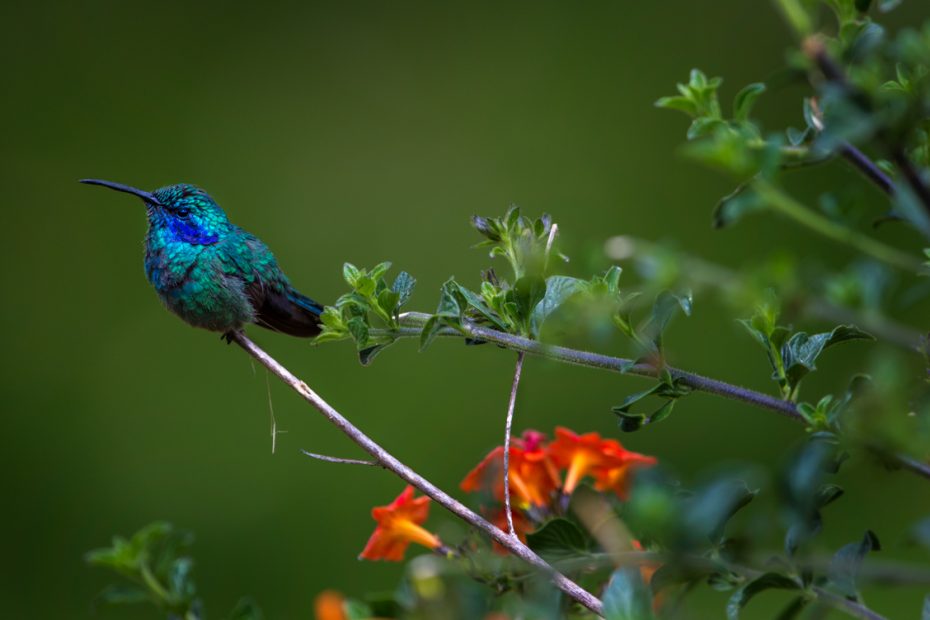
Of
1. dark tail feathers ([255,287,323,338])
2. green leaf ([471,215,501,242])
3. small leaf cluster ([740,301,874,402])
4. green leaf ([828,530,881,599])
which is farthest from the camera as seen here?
dark tail feathers ([255,287,323,338])

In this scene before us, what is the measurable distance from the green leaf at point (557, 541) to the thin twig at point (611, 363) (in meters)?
0.16

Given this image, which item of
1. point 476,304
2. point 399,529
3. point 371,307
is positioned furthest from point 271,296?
point 476,304

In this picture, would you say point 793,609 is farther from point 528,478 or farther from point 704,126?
point 528,478

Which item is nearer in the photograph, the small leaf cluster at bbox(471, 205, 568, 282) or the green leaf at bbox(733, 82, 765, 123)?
the green leaf at bbox(733, 82, 765, 123)

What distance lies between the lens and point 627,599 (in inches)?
23.0

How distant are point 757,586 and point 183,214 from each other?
142 cm

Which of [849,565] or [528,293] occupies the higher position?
[528,293]

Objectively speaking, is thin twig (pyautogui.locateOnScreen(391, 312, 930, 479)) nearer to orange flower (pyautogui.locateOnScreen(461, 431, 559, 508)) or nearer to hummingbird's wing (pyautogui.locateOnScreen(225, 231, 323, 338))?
orange flower (pyautogui.locateOnScreen(461, 431, 559, 508))

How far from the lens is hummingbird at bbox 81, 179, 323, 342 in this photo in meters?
1.81

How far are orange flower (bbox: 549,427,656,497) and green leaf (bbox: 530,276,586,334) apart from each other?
0.22 metres

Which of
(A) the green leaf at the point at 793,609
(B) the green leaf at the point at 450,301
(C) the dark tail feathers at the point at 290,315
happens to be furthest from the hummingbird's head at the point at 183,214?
(A) the green leaf at the point at 793,609

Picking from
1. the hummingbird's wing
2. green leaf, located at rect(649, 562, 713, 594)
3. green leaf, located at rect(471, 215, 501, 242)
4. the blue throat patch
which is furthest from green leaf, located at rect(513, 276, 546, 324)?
the blue throat patch

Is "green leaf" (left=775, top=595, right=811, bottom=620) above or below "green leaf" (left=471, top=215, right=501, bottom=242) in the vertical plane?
below

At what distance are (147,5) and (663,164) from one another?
2.37 metres
